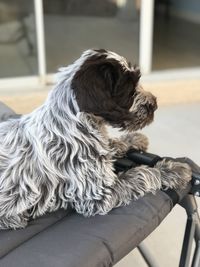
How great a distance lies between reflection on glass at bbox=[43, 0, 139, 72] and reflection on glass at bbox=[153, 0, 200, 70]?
39 cm

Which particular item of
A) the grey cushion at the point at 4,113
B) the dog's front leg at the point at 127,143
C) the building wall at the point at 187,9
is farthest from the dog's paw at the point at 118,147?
the building wall at the point at 187,9

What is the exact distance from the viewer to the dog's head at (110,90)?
122 cm

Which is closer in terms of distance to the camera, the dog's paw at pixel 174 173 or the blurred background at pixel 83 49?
the dog's paw at pixel 174 173

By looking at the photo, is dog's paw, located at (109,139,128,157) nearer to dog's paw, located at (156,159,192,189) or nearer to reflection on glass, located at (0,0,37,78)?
dog's paw, located at (156,159,192,189)

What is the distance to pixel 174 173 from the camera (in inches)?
53.8

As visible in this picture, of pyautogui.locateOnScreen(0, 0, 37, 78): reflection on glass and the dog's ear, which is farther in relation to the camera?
pyautogui.locateOnScreen(0, 0, 37, 78): reflection on glass

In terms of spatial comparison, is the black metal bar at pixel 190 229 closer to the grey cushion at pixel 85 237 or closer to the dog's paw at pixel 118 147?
the grey cushion at pixel 85 237

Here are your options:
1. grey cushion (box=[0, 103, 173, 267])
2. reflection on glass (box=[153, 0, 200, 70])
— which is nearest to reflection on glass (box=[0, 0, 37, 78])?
reflection on glass (box=[153, 0, 200, 70])

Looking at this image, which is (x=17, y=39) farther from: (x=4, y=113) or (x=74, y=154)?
(x=74, y=154)

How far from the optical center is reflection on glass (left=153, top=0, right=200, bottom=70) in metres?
4.12

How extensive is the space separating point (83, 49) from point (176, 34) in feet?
6.26

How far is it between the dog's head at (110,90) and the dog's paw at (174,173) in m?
0.17

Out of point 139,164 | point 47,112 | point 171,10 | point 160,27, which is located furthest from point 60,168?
point 171,10

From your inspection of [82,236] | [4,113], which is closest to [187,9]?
[4,113]
